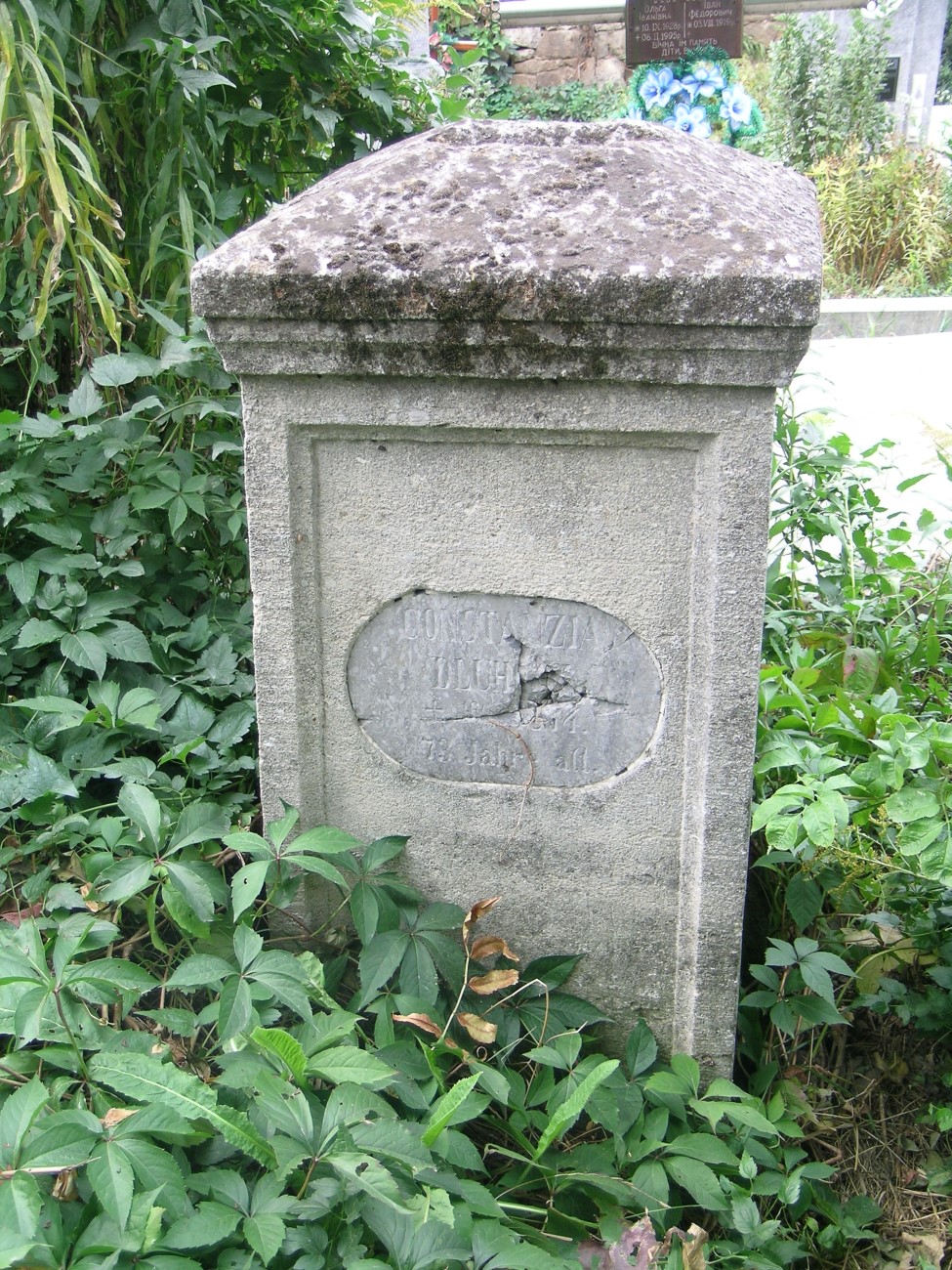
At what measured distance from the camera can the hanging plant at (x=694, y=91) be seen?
3416 millimetres

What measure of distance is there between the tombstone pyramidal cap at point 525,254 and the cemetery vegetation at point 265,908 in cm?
69

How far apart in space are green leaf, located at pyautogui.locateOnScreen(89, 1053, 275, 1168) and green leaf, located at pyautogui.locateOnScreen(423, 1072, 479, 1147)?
0.19 metres

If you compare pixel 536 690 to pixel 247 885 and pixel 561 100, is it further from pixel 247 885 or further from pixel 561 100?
pixel 561 100

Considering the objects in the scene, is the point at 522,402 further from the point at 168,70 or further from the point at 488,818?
the point at 168,70

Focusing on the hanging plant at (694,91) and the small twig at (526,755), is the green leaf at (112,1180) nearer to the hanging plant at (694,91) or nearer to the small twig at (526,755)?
the small twig at (526,755)

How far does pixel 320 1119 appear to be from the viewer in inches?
54.7

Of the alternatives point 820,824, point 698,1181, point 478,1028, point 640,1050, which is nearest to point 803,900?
point 820,824

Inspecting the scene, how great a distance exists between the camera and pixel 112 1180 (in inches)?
49.6

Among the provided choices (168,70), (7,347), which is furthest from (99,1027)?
(168,70)

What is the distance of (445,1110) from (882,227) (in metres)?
7.80

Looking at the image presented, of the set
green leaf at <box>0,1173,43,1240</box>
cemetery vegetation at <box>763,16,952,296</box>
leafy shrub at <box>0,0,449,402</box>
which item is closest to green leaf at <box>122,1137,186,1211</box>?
green leaf at <box>0,1173,43,1240</box>

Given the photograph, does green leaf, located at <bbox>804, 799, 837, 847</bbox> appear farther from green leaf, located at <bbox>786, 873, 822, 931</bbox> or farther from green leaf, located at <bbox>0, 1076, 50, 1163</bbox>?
green leaf, located at <bbox>0, 1076, 50, 1163</bbox>

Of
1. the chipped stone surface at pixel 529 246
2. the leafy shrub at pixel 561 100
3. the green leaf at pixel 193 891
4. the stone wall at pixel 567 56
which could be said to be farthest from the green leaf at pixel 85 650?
the stone wall at pixel 567 56

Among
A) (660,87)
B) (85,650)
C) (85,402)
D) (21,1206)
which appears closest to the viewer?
(21,1206)
